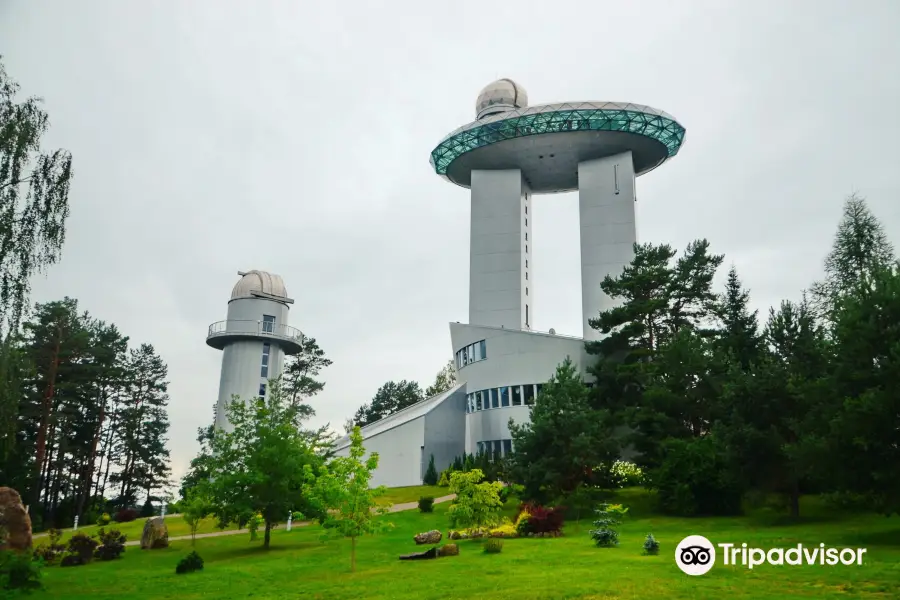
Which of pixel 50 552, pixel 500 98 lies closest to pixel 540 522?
pixel 50 552

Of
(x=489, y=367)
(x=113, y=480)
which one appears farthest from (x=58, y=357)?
(x=489, y=367)

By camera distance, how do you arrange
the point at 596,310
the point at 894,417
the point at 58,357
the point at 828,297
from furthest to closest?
the point at 596,310 < the point at 58,357 < the point at 828,297 < the point at 894,417

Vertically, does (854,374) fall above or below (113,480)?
above

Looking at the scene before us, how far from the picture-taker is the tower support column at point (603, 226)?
5244 cm

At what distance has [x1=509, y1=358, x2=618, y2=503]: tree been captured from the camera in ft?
94.7

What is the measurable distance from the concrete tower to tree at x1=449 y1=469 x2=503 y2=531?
29.2 meters

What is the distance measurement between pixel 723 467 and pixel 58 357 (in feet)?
140

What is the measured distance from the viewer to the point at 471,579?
48.8 ft

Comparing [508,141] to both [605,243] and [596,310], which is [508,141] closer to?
[605,243]

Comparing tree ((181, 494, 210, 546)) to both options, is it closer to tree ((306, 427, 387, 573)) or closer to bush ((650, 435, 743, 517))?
tree ((306, 427, 387, 573))

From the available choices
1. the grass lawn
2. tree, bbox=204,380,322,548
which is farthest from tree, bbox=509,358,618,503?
tree, bbox=204,380,322,548

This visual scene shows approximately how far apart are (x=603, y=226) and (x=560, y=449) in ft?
93.0

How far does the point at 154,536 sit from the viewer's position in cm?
2861

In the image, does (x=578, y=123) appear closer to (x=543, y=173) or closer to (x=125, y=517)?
(x=543, y=173)
